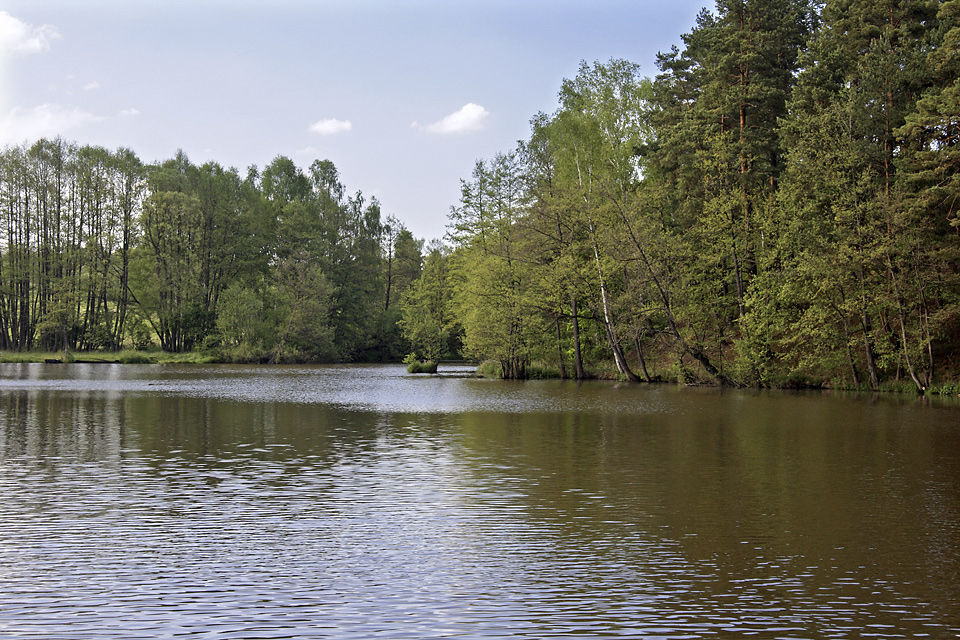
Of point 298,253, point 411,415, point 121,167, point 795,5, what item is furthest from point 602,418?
point 121,167

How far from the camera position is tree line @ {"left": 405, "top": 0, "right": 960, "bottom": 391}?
36.3 metres

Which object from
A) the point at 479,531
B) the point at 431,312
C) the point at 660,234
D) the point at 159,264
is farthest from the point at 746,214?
the point at 159,264

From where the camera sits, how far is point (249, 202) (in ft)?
297

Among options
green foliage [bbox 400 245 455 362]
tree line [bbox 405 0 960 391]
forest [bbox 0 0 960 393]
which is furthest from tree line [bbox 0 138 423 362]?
tree line [bbox 405 0 960 391]

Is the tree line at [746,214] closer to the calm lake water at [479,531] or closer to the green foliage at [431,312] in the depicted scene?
the green foliage at [431,312]

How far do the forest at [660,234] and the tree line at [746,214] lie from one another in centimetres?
15

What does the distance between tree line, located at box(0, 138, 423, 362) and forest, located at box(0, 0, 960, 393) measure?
0.91ft

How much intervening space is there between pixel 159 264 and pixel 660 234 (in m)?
55.9

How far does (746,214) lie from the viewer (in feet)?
141

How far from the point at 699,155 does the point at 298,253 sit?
49.6 m

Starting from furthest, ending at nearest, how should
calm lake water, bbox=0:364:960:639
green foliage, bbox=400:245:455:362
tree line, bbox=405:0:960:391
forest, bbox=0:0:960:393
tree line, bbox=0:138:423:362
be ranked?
tree line, bbox=0:138:423:362 < green foliage, bbox=400:245:455:362 < forest, bbox=0:0:960:393 < tree line, bbox=405:0:960:391 < calm lake water, bbox=0:364:960:639

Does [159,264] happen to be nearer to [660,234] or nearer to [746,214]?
[660,234]

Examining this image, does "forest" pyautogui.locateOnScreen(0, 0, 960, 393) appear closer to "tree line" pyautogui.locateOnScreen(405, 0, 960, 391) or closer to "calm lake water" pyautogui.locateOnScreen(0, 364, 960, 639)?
"tree line" pyautogui.locateOnScreen(405, 0, 960, 391)

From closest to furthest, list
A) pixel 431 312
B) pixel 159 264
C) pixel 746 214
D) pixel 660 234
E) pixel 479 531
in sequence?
1. pixel 479 531
2. pixel 746 214
3. pixel 660 234
4. pixel 431 312
5. pixel 159 264
